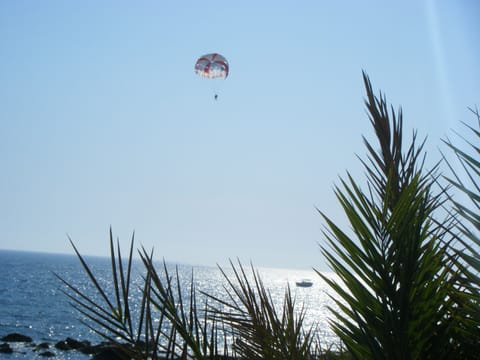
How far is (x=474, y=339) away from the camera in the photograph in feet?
5.55

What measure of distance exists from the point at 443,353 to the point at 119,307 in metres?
1.10

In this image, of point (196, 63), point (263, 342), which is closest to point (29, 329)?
point (196, 63)

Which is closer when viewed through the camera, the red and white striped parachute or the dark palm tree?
the dark palm tree

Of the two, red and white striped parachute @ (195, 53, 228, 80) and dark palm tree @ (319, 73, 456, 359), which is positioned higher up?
red and white striped parachute @ (195, 53, 228, 80)

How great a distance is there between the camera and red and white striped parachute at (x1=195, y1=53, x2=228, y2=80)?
95.3 feet

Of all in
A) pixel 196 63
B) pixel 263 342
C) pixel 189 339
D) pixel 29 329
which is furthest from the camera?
pixel 29 329

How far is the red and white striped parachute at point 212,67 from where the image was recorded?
2906 cm

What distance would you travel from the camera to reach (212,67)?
2906 cm

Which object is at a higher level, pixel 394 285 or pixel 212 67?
pixel 212 67

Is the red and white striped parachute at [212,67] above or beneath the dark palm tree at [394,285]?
above

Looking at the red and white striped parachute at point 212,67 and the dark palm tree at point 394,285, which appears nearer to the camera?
the dark palm tree at point 394,285

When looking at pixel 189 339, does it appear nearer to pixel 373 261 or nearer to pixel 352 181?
pixel 373 261

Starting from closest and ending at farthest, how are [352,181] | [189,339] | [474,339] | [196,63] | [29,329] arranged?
[189,339], [474,339], [352,181], [196,63], [29,329]

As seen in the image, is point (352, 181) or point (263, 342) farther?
point (352, 181)
